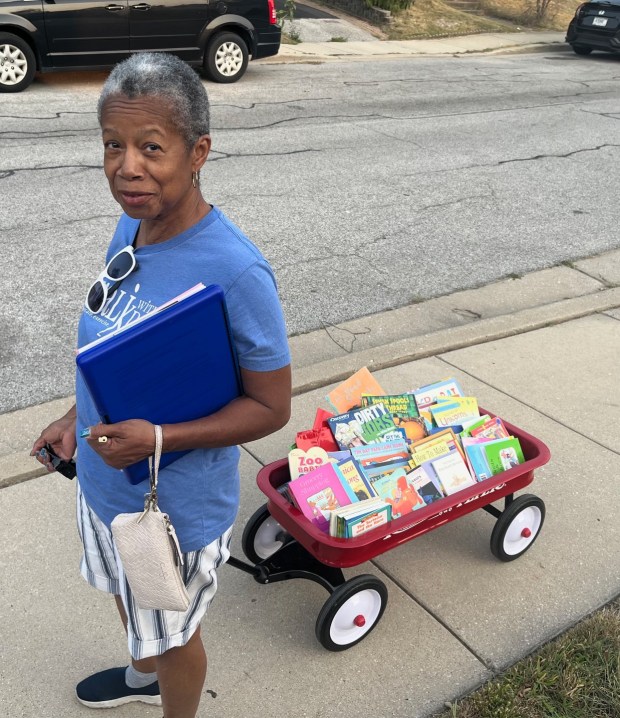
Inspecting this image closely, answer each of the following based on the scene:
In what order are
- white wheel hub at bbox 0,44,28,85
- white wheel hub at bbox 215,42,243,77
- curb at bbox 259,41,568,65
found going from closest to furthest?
white wheel hub at bbox 0,44,28,85 → white wheel hub at bbox 215,42,243,77 → curb at bbox 259,41,568,65

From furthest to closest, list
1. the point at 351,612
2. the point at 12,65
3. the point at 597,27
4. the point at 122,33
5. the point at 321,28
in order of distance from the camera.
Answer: the point at 321,28 < the point at 597,27 < the point at 122,33 < the point at 12,65 < the point at 351,612

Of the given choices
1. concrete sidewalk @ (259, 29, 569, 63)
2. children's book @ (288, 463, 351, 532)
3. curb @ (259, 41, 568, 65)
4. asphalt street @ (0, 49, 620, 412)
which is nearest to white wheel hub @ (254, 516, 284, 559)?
children's book @ (288, 463, 351, 532)

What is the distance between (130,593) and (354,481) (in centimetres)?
105

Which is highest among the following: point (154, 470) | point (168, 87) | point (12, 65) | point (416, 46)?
point (168, 87)

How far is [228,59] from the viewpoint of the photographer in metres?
12.0

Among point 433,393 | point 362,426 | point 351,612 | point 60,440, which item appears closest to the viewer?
point 60,440

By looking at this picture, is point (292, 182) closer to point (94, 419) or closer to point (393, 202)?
Answer: point (393, 202)

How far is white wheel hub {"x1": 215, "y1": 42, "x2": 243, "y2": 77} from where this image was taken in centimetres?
1188

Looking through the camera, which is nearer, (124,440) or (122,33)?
(124,440)

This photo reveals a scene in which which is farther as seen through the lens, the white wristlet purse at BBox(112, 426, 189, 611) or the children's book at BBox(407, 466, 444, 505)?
the children's book at BBox(407, 466, 444, 505)

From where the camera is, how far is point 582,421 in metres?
4.21

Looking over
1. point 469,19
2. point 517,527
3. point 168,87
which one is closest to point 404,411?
point 517,527

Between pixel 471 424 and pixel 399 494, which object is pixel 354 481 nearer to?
pixel 399 494

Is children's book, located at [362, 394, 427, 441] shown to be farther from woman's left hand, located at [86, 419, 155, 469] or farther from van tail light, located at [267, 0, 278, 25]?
van tail light, located at [267, 0, 278, 25]
